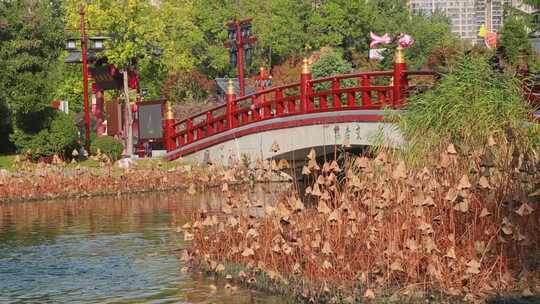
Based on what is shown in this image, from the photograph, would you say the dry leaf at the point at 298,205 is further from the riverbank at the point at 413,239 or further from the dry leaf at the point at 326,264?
the dry leaf at the point at 326,264

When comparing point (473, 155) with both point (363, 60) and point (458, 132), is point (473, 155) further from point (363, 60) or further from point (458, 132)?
point (363, 60)

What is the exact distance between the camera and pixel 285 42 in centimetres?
6788

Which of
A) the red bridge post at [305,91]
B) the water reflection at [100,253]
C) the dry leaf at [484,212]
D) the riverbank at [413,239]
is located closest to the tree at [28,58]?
the water reflection at [100,253]

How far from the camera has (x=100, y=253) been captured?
62.5 feet

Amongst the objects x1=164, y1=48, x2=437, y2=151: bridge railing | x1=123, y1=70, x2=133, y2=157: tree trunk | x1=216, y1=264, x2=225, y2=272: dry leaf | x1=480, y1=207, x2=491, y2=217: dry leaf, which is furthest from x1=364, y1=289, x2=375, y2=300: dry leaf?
x1=123, y1=70, x2=133, y2=157: tree trunk

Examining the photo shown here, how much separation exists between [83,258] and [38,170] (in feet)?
34.3

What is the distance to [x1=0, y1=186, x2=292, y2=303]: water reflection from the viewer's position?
49.7 feet

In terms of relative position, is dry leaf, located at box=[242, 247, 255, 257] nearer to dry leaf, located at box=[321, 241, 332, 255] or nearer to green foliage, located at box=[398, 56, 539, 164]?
dry leaf, located at box=[321, 241, 332, 255]

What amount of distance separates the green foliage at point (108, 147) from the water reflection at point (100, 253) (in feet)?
22.8

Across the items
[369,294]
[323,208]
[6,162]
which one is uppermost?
[6,162]

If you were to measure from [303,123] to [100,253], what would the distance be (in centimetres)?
1026

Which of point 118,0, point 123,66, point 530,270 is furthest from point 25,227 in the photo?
point 118,0

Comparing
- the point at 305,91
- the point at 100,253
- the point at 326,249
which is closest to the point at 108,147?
the point at 305,91

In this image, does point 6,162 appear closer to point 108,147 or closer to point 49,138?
point 49,138
